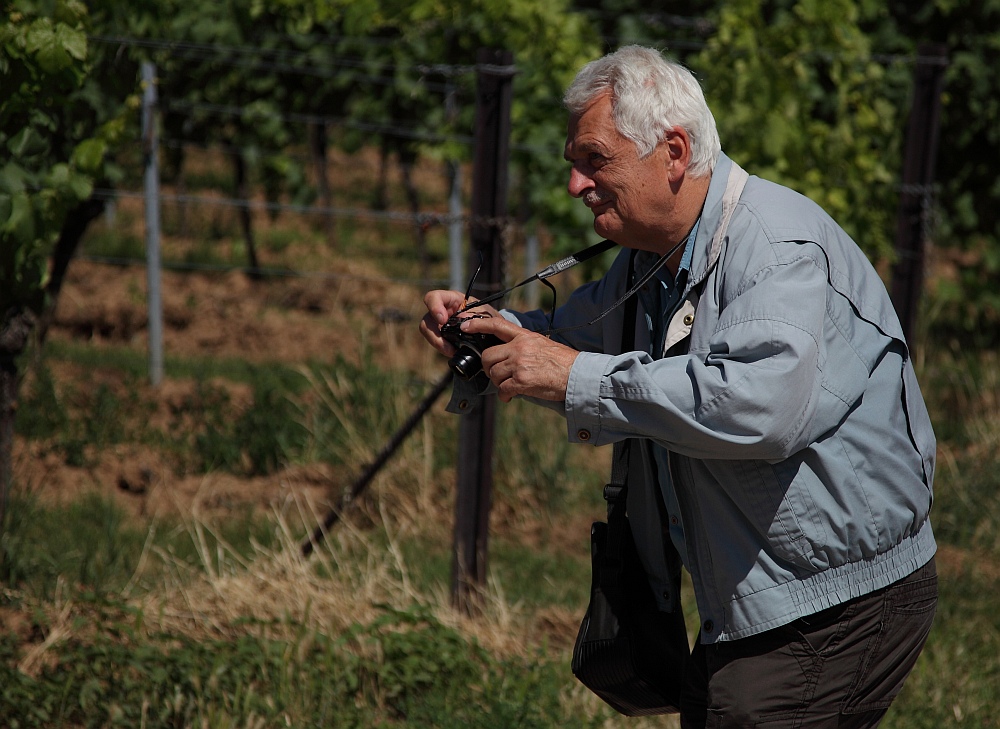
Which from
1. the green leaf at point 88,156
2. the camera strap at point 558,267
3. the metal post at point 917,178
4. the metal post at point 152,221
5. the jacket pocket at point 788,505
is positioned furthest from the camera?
the metal post at point 152,221

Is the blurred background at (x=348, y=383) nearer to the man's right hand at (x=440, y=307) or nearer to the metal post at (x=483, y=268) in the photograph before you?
the metal post at (x=483, y=268)

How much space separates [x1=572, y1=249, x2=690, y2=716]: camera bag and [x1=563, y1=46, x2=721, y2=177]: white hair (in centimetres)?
42

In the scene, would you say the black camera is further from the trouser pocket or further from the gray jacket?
A: the trouser pocket

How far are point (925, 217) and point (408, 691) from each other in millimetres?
2971

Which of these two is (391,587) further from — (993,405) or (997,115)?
(997,115)

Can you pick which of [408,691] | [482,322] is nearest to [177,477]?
[408,691]

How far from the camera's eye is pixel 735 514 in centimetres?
208

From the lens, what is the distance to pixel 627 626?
2355 millimetres

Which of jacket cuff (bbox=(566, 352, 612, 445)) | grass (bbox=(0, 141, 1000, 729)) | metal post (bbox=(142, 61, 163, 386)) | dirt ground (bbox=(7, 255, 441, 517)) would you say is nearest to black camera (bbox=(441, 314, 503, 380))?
jacket cuff (bbox=(566, 352, 612, 445))

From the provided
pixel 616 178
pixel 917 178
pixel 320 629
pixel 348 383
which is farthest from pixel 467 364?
pixel 917 178

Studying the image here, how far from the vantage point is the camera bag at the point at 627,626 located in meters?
2.35

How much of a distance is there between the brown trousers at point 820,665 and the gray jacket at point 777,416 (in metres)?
0.05

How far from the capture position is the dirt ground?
4.79m

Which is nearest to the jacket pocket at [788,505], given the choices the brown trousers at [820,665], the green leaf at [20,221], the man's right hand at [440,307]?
the brown trousers at [820,665]
